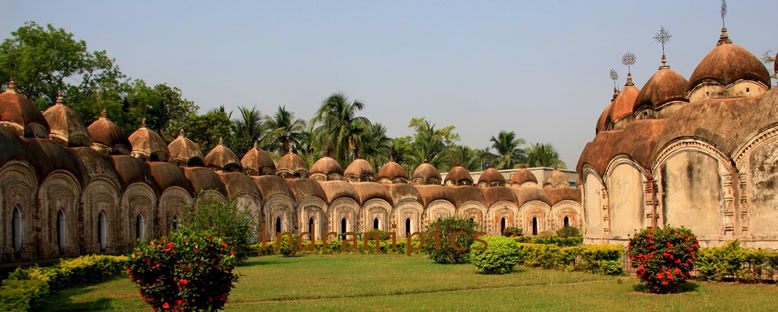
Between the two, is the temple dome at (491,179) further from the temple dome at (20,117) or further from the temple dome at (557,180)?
the temple dome at (20,117)

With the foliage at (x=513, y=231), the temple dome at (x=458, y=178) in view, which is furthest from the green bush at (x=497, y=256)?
the temple dome at (x=458, y=178)

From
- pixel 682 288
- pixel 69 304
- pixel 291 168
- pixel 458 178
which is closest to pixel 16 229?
pixel 69 304

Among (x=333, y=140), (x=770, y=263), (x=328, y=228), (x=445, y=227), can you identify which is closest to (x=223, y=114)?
(x=333, y=140)

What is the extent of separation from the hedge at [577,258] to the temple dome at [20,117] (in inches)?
567

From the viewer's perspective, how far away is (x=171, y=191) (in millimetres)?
27812

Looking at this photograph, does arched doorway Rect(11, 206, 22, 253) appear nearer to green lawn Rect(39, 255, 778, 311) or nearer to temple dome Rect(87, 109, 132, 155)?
green lawn Rect(39, 255, 778, 311)

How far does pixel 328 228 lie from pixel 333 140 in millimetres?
13573

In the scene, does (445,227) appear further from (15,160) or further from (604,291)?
(15,160)

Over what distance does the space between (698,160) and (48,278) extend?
52.4 feet

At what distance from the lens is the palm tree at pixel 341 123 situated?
49906mm

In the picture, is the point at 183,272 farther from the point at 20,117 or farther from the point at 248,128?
the point at 248,128

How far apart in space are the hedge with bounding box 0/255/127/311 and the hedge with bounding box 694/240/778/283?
11.8m

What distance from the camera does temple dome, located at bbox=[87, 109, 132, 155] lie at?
25.9 meters

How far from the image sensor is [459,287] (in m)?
15.4
